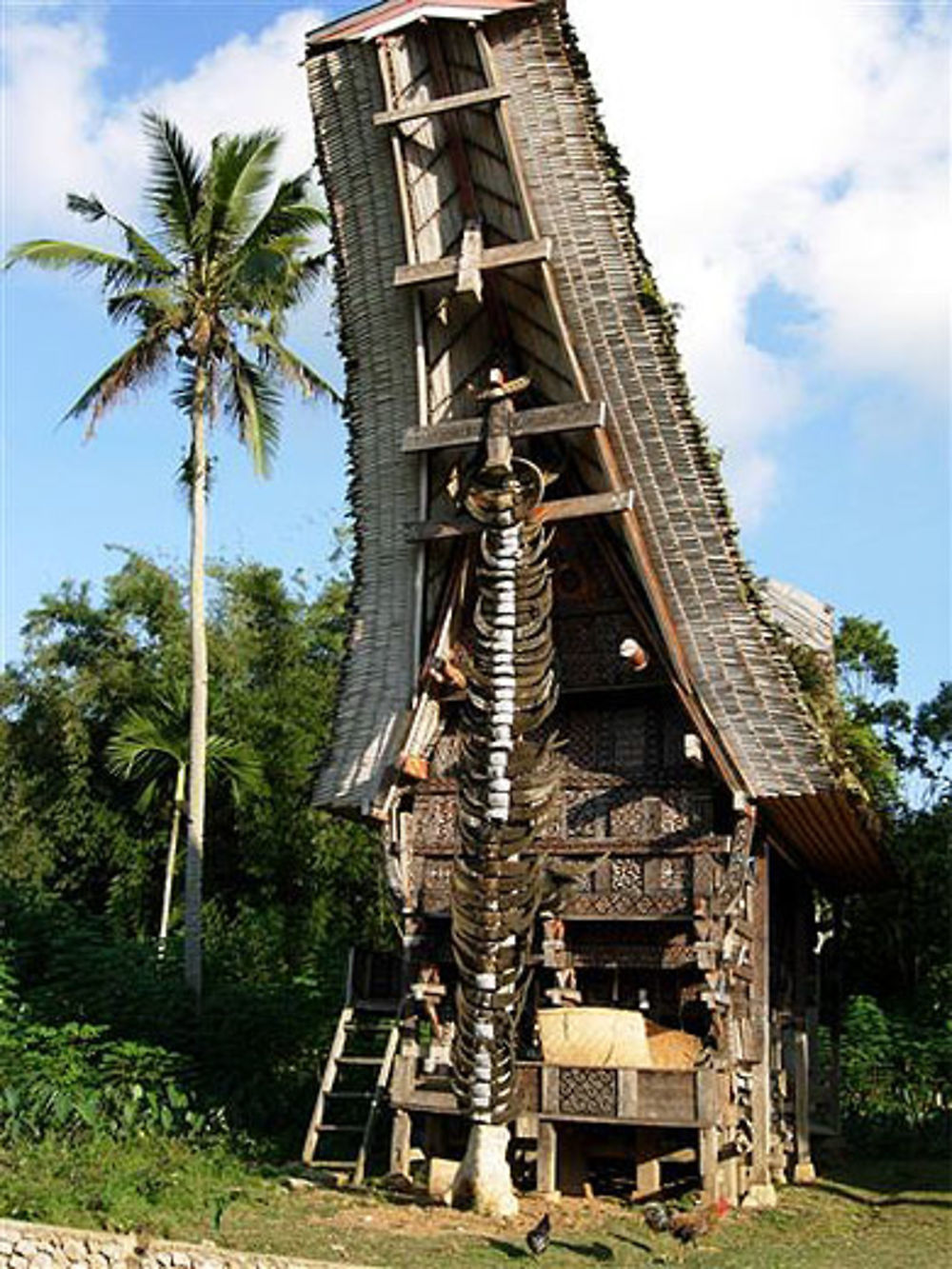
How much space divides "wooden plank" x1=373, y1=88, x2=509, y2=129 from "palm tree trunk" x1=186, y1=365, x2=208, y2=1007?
541 cm

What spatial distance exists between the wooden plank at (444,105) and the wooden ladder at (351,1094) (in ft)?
23.3

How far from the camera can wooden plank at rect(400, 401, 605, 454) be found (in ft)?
38.8

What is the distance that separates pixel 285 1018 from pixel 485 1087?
16.6ft

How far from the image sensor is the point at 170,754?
2086 centimetres

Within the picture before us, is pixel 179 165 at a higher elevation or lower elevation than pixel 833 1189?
higher

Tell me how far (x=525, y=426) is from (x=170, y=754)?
10.5m

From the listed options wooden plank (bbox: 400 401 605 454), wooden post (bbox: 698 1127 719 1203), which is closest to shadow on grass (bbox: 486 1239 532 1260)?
wooden post (bbox: 698 1127 719 1203)

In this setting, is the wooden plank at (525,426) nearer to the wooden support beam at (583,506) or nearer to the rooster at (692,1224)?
the wooden support beam at (583,506)

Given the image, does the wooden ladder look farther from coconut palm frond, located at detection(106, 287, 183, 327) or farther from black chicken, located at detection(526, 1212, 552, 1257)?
coconut palm frond, located at detection(106, 287, 183, 327)

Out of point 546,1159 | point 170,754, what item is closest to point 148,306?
point 170,754

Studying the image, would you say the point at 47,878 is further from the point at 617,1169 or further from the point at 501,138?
the point at 501,138

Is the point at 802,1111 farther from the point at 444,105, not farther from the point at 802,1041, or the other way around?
the point at 444,105

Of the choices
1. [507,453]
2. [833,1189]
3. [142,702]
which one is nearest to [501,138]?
[507,453]

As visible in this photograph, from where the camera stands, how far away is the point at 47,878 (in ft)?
80.1
